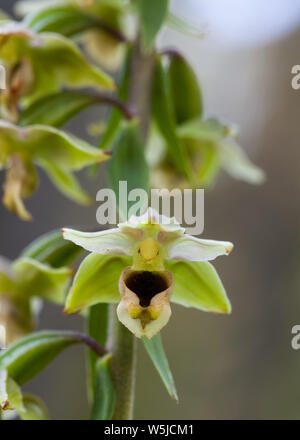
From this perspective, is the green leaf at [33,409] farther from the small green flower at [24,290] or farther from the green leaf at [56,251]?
the green leaf at [56,251]

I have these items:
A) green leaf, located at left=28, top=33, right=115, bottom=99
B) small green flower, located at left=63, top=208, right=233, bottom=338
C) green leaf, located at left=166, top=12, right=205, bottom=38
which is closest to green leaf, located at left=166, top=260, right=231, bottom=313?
small green flower, located at left=63, top=208, right=233, bottom=338

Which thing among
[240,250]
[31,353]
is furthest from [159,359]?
[240,250]

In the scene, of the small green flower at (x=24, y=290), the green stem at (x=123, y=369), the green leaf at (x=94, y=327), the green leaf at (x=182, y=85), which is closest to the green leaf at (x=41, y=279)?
the small green flower at (x=24, y=290)

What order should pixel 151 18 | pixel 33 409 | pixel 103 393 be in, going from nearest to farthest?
pixel 103 393 < pixel 33 409 < pixel 151 18

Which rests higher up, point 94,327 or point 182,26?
point 182,26

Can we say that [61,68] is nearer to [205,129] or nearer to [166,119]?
[166,119]

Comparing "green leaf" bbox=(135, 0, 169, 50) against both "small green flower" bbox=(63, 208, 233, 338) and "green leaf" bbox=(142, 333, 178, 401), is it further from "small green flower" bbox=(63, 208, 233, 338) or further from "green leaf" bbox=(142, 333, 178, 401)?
"green leaf" bbox=(142, 333, 178, 401)
